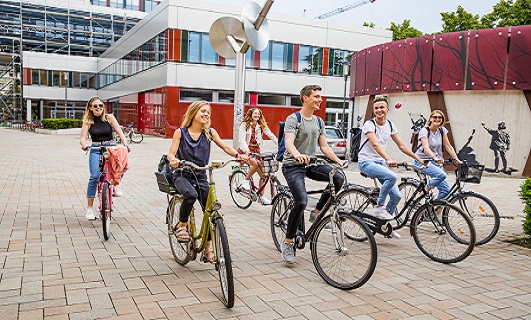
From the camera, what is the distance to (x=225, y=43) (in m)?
17.5

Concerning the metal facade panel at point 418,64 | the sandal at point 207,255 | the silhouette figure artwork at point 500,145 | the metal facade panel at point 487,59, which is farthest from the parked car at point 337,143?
the sandal at point 207,255

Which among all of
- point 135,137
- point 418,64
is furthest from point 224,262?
point 135,137

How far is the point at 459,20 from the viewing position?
40469mm

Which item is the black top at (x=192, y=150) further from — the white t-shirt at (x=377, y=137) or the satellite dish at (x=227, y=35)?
the satellite dish at (x=227, y=35)

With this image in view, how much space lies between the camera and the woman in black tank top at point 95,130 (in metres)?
6.86

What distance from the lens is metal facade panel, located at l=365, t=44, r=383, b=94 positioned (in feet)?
59.8

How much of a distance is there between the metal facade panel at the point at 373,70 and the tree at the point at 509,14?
21.2 metres

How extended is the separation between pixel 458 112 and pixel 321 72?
20912 millimetres

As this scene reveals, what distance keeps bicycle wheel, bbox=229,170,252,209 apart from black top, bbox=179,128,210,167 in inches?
137

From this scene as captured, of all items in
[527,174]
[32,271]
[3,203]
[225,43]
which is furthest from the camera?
[225,43]

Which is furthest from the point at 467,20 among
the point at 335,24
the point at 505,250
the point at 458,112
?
the point at 505,250

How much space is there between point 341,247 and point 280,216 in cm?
129

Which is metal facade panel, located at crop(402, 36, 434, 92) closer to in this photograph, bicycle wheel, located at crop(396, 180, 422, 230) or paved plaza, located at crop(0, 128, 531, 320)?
paved plaza, located at crop(0, 128, 531, 320)

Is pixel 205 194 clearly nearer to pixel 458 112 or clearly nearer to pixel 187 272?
pixel 187 272
